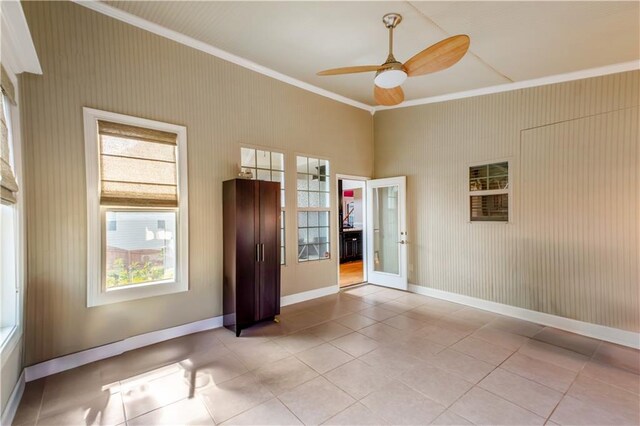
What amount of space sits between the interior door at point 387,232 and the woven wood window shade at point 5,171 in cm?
504

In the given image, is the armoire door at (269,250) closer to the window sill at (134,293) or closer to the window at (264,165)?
the window at (264,165)

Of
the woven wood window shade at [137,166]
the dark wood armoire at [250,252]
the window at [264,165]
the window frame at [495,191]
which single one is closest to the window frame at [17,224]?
the woven wood window shade at [137,166]

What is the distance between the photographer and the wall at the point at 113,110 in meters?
2.71

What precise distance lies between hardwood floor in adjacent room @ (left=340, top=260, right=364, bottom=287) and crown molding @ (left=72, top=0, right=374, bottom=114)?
12.1ft

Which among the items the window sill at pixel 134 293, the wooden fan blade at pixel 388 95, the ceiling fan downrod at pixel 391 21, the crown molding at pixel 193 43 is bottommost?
the window sill at pixel 134 293

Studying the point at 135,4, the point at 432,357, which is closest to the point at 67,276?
the point at 135,4

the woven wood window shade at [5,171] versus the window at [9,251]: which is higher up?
the woven wood window shade at [5,171]

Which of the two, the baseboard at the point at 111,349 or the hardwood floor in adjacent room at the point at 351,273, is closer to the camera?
the baseboard at the point at 111,349

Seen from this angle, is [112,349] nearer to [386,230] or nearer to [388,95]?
[388,95]

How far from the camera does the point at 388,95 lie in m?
3.35

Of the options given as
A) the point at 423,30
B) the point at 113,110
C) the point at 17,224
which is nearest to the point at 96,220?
the point at 17,224

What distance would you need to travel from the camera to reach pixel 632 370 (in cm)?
276

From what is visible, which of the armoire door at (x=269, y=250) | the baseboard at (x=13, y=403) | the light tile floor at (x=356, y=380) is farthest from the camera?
→ the armoire door at (x=269, y=250)

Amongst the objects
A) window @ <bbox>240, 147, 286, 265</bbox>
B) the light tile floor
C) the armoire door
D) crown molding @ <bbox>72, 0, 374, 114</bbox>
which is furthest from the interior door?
the armoire door
